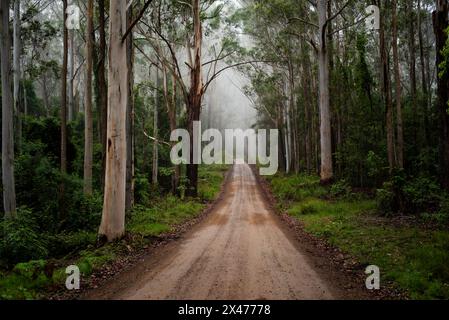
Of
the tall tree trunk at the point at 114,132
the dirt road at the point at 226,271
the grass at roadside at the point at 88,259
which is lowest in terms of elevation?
the dirt road at the point at 226,271

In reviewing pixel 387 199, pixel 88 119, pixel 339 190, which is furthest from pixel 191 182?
pixel 387 199

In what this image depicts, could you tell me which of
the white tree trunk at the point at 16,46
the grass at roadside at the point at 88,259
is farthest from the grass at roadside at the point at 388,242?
the white tree trunk at the point at 16,46

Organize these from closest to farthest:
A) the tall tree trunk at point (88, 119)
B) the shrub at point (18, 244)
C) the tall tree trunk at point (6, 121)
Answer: the shrub at point (18, 244) → the tall tree trunk at point (6, 121) → the tall tree trunk at point (88, 119)

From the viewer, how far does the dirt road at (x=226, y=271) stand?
5.99m

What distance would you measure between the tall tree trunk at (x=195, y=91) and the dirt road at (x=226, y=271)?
8049 mm

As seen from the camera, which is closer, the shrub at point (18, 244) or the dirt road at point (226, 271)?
the dirt road at point (226, 271)

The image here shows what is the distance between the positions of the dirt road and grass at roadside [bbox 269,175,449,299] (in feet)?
4.04

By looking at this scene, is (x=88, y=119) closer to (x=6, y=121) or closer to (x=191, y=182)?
(x=6, y=121)

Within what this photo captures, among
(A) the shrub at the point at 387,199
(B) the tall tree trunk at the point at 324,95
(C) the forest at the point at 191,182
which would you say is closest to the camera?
(C) the forest at the point at 191,182

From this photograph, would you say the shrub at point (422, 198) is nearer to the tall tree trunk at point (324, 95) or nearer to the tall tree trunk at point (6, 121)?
the tall tree trunk at point (324, 95)

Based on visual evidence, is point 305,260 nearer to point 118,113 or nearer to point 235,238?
point 235,238

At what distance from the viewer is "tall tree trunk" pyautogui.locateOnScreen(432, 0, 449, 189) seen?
1141cm

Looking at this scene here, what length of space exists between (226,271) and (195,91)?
13.6 m

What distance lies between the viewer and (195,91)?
19.5 meters
